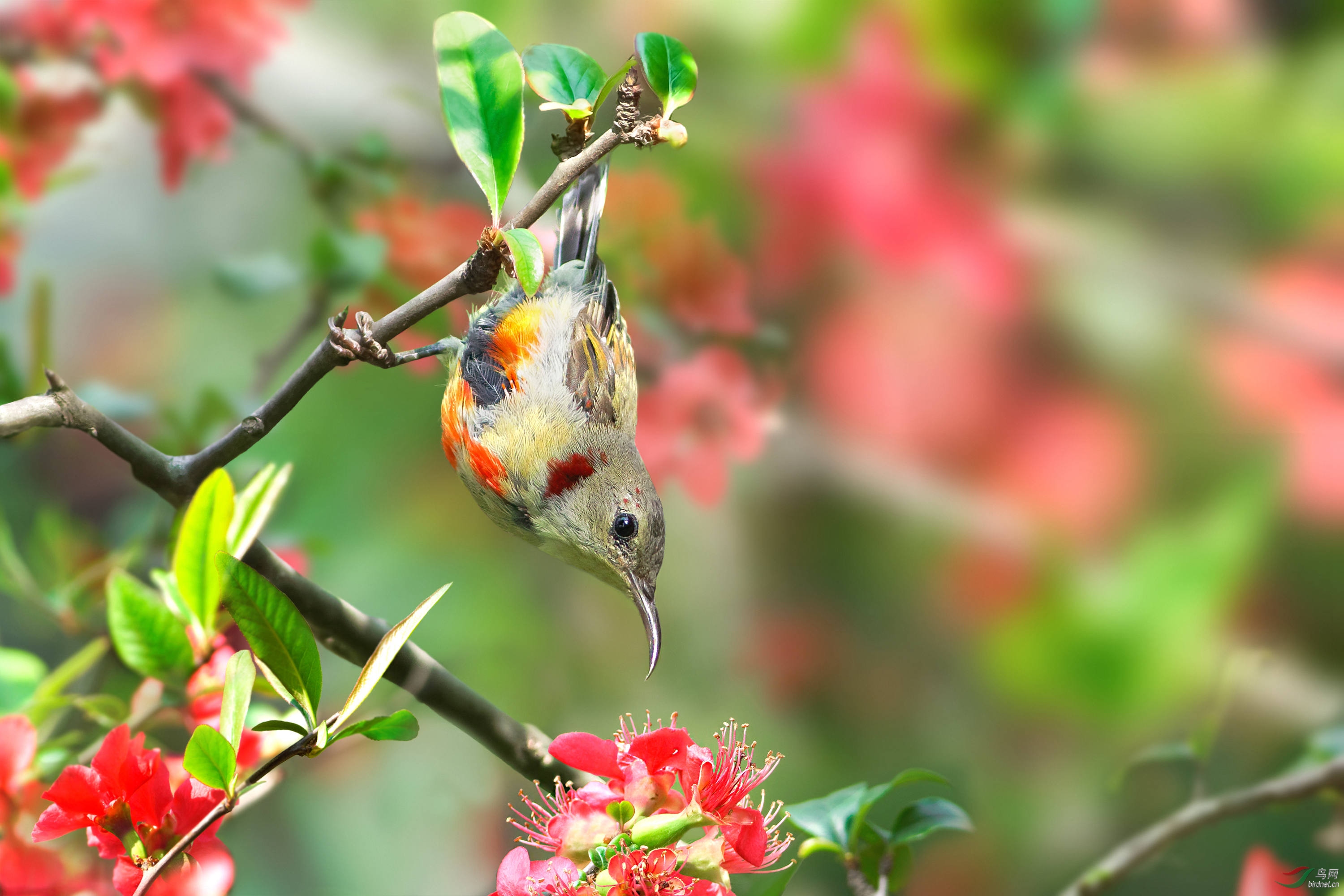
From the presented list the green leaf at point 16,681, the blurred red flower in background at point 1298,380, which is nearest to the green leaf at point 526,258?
the green leaf at point 16,681

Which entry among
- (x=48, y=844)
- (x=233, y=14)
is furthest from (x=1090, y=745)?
(x=233, y=14)

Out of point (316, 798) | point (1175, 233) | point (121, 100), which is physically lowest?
point (316, 798)

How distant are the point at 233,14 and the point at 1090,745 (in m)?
0.94

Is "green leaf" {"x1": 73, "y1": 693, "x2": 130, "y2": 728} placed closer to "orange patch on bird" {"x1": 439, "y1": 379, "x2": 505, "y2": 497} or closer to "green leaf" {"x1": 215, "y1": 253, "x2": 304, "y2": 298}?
"orange patch on bird" {"x1": 439, "y1": 379, "x2": 505, "y2": 497}

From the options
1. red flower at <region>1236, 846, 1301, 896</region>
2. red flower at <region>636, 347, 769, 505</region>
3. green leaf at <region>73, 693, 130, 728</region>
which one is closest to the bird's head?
green leaf at <region>73, 693, 130, 728</region>

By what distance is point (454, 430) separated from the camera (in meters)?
0.46

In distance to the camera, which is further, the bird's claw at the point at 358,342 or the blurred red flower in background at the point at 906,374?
the blurred red flower in background at the point at 906,374

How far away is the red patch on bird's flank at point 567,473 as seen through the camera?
0.41m

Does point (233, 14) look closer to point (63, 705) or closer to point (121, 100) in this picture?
point (121, 100)

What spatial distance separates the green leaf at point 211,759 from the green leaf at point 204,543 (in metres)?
0.07

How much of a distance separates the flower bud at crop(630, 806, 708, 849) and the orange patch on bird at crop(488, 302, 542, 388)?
0.25 m

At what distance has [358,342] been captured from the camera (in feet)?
0.97

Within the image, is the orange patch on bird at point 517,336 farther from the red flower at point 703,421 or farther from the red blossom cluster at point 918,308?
the red blossom cluster at point 918,308

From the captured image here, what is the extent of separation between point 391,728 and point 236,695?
51mm
